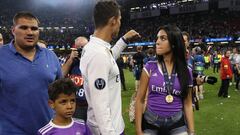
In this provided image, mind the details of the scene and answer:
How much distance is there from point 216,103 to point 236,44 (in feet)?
124

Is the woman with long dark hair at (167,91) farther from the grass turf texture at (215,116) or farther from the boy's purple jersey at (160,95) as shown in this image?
the grass turf texture at (215,116)

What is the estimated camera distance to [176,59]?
4.47 metres

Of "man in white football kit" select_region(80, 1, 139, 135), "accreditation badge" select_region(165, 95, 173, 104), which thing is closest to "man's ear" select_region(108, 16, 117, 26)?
"man in white football kit" select_region(80, 1, 139, 135)

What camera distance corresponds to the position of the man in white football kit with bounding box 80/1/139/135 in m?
3.22

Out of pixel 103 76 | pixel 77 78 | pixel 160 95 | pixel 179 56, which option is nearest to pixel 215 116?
pixel 77 78

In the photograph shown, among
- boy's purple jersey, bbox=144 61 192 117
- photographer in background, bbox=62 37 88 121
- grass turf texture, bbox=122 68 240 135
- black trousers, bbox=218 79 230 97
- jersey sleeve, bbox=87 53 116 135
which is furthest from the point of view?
black trousers, bbox=218 79 230 97

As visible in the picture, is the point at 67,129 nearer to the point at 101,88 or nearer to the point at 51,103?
the point at 51,103

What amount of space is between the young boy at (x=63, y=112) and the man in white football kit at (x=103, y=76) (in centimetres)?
14

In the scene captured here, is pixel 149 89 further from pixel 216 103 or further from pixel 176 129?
pixel 216 103

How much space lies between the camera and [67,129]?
352cm

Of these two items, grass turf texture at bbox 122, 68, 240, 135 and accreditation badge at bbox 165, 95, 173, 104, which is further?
grass turf texture at bbox 122, 68, 240, 135

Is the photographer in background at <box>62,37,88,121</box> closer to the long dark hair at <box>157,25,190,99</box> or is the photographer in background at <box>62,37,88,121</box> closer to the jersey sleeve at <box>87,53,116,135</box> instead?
the long dark hair at <box>157,25,190,99</box>

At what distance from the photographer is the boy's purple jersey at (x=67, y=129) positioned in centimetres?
348

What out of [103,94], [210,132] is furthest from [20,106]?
[210,132]
